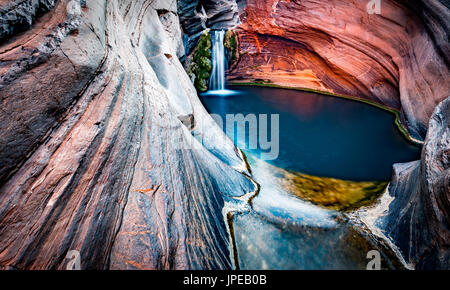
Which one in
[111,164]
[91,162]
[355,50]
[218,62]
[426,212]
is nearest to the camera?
[91,162]

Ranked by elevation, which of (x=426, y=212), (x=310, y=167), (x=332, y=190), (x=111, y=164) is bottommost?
(x=332, y=190)

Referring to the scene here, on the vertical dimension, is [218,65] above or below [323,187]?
above

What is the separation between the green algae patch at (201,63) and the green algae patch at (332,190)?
28.4ft

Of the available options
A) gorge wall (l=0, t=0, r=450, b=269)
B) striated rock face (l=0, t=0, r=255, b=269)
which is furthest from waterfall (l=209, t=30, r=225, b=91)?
striated rock face (l=0, t=0, r=255, b=269)

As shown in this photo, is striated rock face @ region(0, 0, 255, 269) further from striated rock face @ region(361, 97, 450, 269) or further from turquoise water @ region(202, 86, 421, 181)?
turquoise water @ region(202, 86, 421, 181)

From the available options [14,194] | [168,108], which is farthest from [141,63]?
[14,194]

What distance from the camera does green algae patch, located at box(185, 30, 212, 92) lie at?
11.4m

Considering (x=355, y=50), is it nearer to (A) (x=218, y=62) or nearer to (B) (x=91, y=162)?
(A) (x=218, y=62)

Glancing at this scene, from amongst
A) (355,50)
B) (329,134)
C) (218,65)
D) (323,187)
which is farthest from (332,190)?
(218,65)

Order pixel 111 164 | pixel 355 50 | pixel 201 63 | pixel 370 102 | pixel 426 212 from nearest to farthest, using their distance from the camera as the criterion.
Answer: pixel 111 164
pixel 426 212
pixel 355 50
pixel 370 102
pixel 201 63

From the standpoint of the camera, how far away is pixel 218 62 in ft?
42.0

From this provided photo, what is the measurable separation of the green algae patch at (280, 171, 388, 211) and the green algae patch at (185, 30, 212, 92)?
28.4 ft

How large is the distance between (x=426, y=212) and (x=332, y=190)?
78.7 inches
